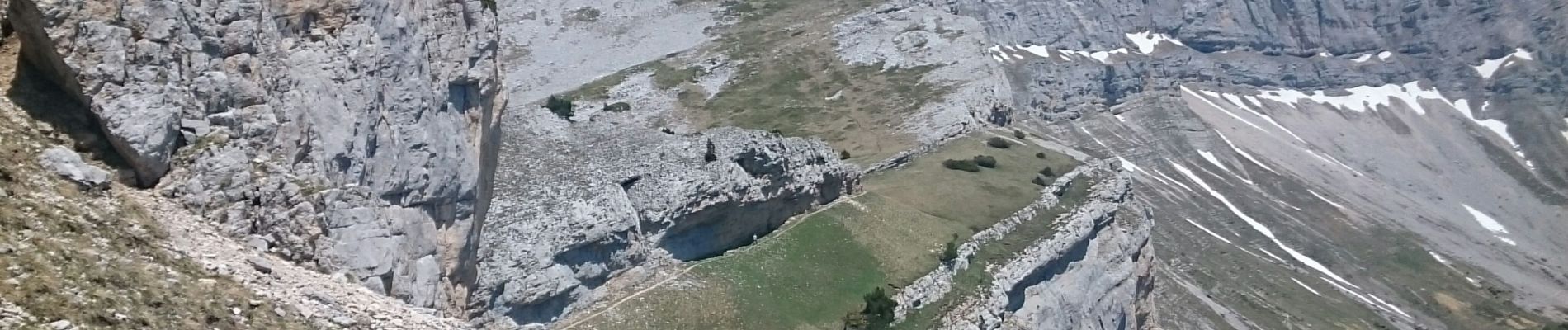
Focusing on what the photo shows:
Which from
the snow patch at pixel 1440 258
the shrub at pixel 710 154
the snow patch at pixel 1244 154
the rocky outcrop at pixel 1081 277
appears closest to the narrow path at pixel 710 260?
the shrub at pixel 710 154

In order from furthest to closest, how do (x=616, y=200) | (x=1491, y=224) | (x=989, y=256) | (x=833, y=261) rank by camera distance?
(x=1491, y=224) < (x=989, y=256) < (x=833, y=261) < (x=616, y=200)

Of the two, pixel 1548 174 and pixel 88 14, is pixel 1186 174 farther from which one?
pixel 88 14

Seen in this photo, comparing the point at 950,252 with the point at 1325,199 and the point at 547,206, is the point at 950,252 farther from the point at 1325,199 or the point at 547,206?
the point at 1325,199

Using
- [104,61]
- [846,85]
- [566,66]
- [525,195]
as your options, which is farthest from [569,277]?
[566,66]

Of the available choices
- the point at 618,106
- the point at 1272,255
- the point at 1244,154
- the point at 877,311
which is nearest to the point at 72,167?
the point at 877,311

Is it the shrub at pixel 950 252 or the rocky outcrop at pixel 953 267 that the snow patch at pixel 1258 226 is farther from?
the shrub at pixel 950 252

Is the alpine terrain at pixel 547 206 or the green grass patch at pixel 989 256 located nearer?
the alpine terrain at pixel 547 206
